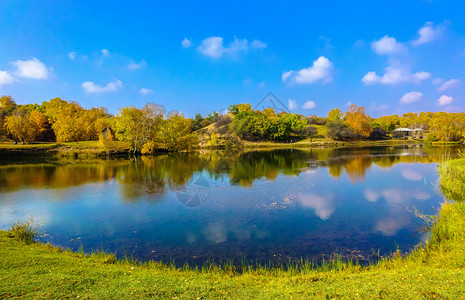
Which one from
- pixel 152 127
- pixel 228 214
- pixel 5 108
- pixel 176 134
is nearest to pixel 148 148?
pixel 152 127

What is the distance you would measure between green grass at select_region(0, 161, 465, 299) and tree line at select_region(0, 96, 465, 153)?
130ft

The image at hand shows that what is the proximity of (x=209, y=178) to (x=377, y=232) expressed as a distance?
18.2m

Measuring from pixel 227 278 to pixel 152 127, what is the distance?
59.4m

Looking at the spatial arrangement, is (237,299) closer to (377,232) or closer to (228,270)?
(228,270)

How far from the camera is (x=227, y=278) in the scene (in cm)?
777

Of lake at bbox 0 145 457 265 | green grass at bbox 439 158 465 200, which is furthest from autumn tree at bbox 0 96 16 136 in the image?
green grass at bbox 439 158 465 200

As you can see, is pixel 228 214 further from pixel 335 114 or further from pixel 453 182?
pixel 335 114

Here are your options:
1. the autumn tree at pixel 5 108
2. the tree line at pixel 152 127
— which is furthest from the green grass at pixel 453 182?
the autumn tree at pixel 5 108

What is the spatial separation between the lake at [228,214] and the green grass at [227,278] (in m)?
1.23

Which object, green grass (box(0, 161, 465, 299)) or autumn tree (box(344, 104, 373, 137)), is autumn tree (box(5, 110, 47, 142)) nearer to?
green grass (box(0, 161, 465, 299))

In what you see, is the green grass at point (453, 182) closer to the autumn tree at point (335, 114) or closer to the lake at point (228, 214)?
the lake at point (228, 214)

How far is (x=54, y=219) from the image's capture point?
1458cm

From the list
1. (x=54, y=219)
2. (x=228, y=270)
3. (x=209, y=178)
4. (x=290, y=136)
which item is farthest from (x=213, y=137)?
(x=228, y=270)

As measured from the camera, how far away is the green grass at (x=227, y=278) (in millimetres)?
5875
